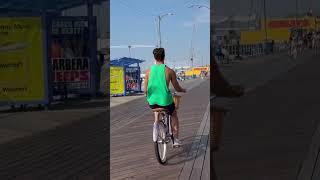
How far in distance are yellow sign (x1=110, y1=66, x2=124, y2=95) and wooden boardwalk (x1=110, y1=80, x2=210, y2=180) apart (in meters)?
8.92

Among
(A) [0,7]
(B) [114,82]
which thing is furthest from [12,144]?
(B) [114,82]

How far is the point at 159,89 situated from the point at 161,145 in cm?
70

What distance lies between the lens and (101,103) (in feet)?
49.7

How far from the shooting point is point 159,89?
6.14 meters

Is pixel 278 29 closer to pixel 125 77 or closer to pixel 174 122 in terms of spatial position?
pixel 125 77

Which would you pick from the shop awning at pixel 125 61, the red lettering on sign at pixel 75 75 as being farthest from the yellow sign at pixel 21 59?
the shop awning at pixel 125 61

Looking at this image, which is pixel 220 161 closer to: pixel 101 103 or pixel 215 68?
pixel 215 68

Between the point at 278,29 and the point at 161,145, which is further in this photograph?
the point at 278,29

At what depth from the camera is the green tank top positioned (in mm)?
6137

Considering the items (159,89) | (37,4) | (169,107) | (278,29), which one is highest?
(278,29)

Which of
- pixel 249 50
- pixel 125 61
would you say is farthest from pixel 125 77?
pixel 249 50

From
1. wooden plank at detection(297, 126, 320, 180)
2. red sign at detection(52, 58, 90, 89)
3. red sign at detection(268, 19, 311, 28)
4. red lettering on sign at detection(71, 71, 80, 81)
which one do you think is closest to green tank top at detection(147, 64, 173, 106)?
wooden plank at detection(297, 126, 320, 180)

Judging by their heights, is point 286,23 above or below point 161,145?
above

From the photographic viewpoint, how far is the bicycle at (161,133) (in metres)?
5.99
